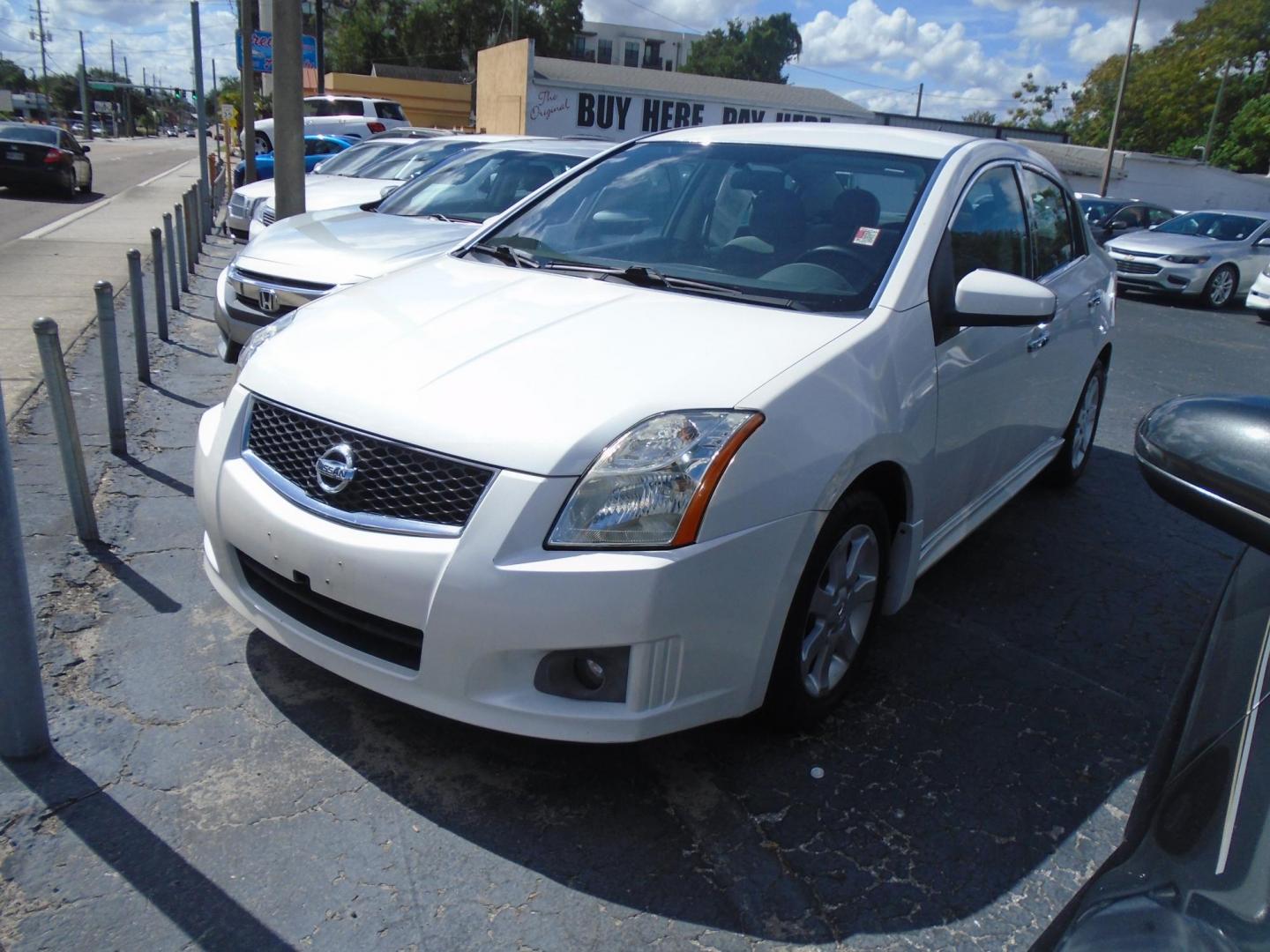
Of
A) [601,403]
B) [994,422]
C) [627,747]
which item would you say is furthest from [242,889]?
[994,422]

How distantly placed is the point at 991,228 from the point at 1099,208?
60.2 ft

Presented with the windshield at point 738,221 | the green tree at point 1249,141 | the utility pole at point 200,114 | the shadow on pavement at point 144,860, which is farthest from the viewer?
the green tree at point 1249,141

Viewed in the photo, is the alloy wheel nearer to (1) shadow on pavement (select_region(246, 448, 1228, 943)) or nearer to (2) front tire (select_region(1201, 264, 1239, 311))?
(1) shadow on pavement (select_region(246, 448, 1228, 943))

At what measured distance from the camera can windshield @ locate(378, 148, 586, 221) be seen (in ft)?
24.5

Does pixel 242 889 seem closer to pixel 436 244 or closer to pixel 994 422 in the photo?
pixel 994 422

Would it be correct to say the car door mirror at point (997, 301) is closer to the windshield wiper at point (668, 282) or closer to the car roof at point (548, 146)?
the windshield wiper at point (668, 282)

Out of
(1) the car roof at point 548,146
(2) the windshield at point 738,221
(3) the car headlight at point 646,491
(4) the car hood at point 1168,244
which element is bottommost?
(4) the car hood at point 1168,244

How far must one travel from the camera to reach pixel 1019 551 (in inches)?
186

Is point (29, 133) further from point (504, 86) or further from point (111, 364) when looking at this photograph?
point (111, 364)

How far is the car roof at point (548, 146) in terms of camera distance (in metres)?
8.07

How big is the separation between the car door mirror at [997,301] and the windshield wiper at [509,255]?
147 cm

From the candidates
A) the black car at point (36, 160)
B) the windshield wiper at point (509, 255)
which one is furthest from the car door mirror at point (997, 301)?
the black car at point (36, 160)

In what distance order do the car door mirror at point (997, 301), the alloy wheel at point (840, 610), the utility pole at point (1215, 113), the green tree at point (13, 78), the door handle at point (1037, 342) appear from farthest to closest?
the green tree at point (13, 78) → the utility pole at point (1215, 113) → the door handle at point (1037, 342) → the car door mirror at point (997, 301) → the alloy wheel at point (840, 610)

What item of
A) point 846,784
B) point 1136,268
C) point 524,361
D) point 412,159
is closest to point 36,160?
point 412,159
